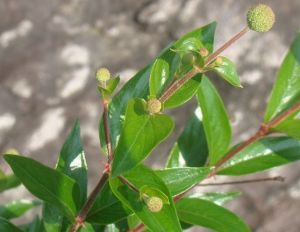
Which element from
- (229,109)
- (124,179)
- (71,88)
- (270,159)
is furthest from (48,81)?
(124,179)

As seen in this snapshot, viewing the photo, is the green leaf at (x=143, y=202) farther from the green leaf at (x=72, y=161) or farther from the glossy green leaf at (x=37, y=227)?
the glossy green leaf at (x=37, y=227)

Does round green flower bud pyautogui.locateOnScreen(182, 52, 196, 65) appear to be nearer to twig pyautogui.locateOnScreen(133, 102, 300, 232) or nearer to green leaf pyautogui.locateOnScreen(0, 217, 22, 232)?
twig pyautogui.locateOnScreen(133, 102, 300, 232)

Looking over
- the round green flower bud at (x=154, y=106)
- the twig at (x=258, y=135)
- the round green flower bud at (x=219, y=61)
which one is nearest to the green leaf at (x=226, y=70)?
the round green flower bud at (x=219, y=61)

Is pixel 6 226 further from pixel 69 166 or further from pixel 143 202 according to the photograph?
pixel 143 202

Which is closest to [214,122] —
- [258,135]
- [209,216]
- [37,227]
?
[258,135]

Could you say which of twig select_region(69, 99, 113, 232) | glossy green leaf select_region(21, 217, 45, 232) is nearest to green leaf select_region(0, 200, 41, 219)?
glossy green leaf select_region(21, 217, 45, 232)

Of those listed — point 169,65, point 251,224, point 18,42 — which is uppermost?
point 18,42

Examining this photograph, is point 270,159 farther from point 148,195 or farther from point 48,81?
point 48,81
